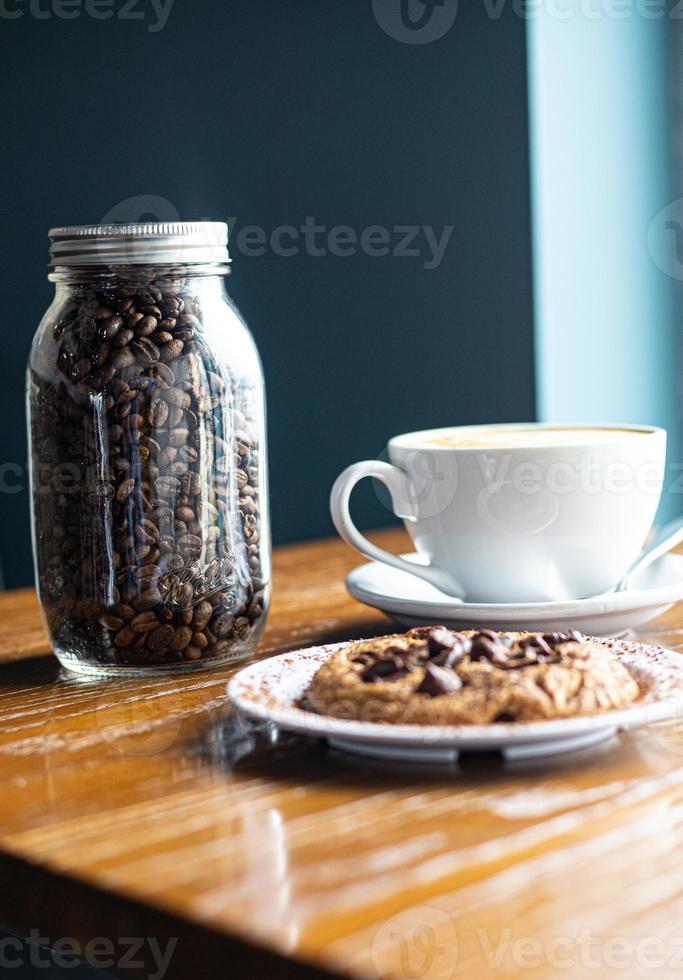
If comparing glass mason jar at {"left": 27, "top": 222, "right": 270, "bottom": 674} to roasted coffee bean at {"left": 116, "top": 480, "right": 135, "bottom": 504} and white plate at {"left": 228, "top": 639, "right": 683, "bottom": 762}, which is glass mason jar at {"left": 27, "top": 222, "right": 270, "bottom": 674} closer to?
roasted coffee bean at {"left": 116, "top": 480, "right": 135, "bottom": 504}

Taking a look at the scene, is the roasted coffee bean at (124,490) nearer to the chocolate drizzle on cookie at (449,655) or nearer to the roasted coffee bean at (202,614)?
Result: the roasted coffee bean at (202,614)

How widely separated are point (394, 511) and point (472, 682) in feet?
1.05

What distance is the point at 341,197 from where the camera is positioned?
6.41 feet

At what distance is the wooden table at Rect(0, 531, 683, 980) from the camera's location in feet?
1.36

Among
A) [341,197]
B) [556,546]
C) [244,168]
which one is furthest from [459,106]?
[556,546]

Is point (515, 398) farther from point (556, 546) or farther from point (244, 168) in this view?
point (556, 546)

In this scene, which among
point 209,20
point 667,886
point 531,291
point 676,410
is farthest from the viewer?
point 676,410

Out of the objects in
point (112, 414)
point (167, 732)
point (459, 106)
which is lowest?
point (167, 732)

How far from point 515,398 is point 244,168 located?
675mm
